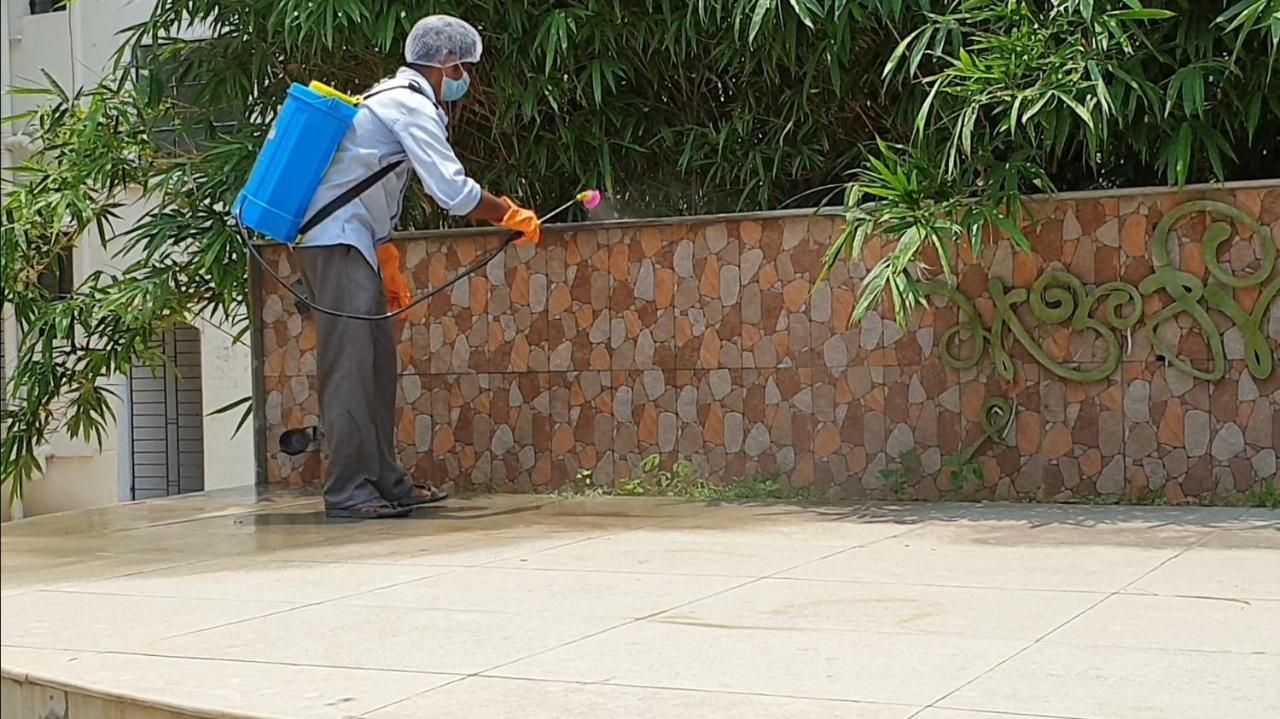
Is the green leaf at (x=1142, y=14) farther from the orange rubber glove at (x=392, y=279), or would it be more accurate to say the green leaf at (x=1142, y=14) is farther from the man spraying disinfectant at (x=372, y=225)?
the orange rubber glove at (x=392, y=279)

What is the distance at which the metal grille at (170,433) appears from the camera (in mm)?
13391

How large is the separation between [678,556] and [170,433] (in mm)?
9422

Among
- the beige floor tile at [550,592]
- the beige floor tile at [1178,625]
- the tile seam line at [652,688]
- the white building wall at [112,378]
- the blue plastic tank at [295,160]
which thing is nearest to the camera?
the white building wall at [112,378]

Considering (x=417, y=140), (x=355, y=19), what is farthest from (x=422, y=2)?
(x=417, y=140)

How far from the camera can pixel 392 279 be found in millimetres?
7109

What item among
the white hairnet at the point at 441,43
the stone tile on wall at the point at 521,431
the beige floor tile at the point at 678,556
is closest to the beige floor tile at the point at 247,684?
the beige floor tile at the point at 678,556

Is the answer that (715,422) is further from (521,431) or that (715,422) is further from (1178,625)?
(1178,625)

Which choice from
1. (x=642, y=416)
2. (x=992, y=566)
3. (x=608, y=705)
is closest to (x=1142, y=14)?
(x=992, y=566)

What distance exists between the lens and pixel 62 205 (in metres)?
8.25

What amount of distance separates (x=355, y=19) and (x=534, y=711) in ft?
15.0

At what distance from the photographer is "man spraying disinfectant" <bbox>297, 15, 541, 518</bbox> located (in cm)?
638

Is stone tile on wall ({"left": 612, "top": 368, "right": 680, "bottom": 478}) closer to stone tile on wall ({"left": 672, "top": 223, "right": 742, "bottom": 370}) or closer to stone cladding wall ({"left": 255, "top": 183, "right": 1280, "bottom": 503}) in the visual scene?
stone cladding wall ({"left": 255, "top": 183, "right": 1280, "bottom": 503})

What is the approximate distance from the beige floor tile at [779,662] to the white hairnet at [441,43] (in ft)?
10.4

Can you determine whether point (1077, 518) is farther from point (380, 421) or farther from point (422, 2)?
point (422, 2)
